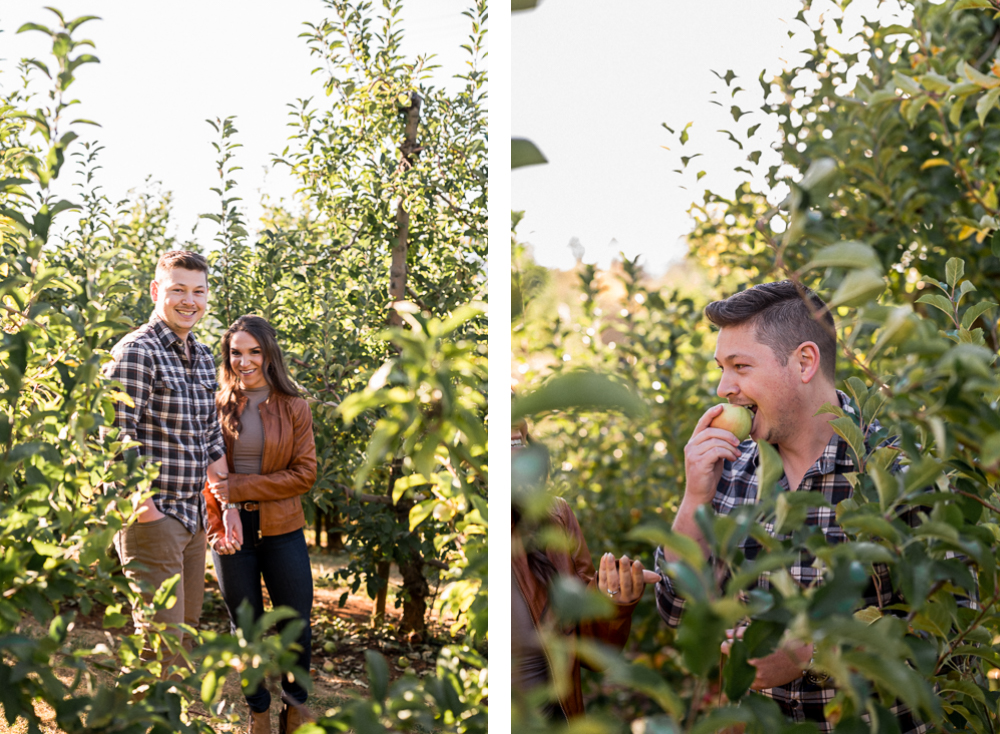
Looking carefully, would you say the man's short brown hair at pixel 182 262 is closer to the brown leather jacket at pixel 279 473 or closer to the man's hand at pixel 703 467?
the brown leather jacket at pixel 279 473

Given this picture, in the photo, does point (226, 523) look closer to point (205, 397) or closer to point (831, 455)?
point (205, 397)

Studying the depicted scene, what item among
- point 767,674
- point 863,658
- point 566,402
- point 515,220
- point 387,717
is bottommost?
point 767,674

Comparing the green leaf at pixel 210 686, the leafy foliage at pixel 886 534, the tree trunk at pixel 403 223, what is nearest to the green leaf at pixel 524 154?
the leafy foliage at pixel 886 534

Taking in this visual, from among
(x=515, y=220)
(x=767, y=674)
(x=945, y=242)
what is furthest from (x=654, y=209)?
(x=767, y=674)

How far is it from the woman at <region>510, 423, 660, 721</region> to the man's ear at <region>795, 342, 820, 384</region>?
1.88 ft

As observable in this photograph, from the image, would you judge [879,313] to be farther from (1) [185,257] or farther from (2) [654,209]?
(1) [185,257]

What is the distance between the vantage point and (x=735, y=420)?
4.22 ft

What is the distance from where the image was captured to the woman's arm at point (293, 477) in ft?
7.54

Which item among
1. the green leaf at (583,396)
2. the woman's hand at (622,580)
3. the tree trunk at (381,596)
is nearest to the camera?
the green leaf at (583,396)

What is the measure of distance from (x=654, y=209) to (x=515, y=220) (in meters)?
1.19

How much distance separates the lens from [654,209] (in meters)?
2.01

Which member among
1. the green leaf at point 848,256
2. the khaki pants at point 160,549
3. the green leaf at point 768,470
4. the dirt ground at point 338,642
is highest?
the green leaf at point 848,256

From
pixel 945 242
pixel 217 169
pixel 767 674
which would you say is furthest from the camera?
pixel 217 169

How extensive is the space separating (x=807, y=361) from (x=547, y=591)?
82cm
